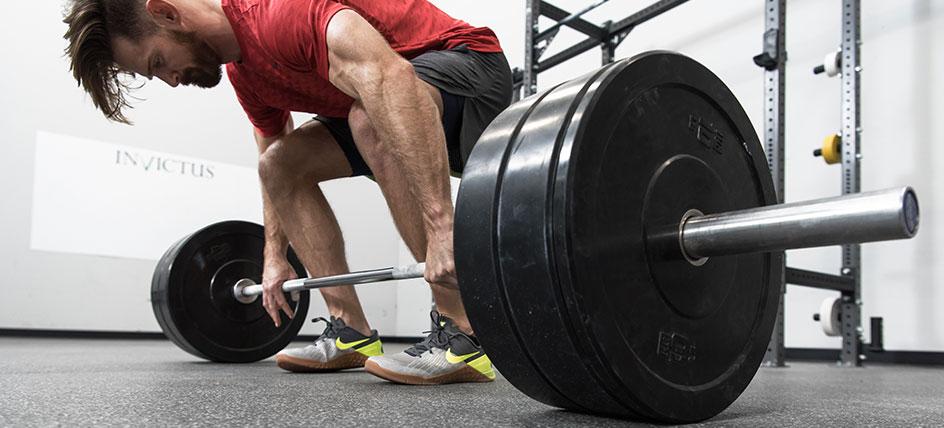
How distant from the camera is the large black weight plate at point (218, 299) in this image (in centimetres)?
182

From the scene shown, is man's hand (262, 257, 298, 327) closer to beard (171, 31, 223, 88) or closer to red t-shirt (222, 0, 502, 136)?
red t-shirt (222, 0, 502, 136)

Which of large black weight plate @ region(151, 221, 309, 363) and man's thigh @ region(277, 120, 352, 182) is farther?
large black weight plate @ region(151, 221, 309, 363)

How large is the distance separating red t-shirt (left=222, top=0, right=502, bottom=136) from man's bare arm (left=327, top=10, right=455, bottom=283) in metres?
0.07

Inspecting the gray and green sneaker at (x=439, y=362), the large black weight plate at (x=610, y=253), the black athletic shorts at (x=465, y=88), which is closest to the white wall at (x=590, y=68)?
the black athletic shorts at (x=465, y=88)

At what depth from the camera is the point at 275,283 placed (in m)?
1.59

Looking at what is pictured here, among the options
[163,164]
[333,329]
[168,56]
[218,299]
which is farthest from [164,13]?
[163,164]

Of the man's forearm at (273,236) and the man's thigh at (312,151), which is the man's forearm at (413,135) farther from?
the man's forearm at (273,236)

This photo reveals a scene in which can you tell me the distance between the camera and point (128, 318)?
11.2 feet

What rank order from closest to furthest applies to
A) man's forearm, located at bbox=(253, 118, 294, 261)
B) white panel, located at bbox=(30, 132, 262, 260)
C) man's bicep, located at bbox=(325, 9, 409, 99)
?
man's bicep, located at bbox=(325, 9, 409, 99), man's forearm, located at bbox=(253, 118, 294, 261), white panel, located at bbox=(30, 132, 262, 260)

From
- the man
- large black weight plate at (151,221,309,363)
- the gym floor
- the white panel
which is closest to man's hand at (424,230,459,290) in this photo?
the man

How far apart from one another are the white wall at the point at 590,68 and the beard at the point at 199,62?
2.05 m

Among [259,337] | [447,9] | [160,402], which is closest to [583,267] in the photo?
[160,402]

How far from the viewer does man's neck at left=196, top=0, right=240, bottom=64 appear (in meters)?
1.24

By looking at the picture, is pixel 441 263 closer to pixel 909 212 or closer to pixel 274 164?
pixel 909 212
